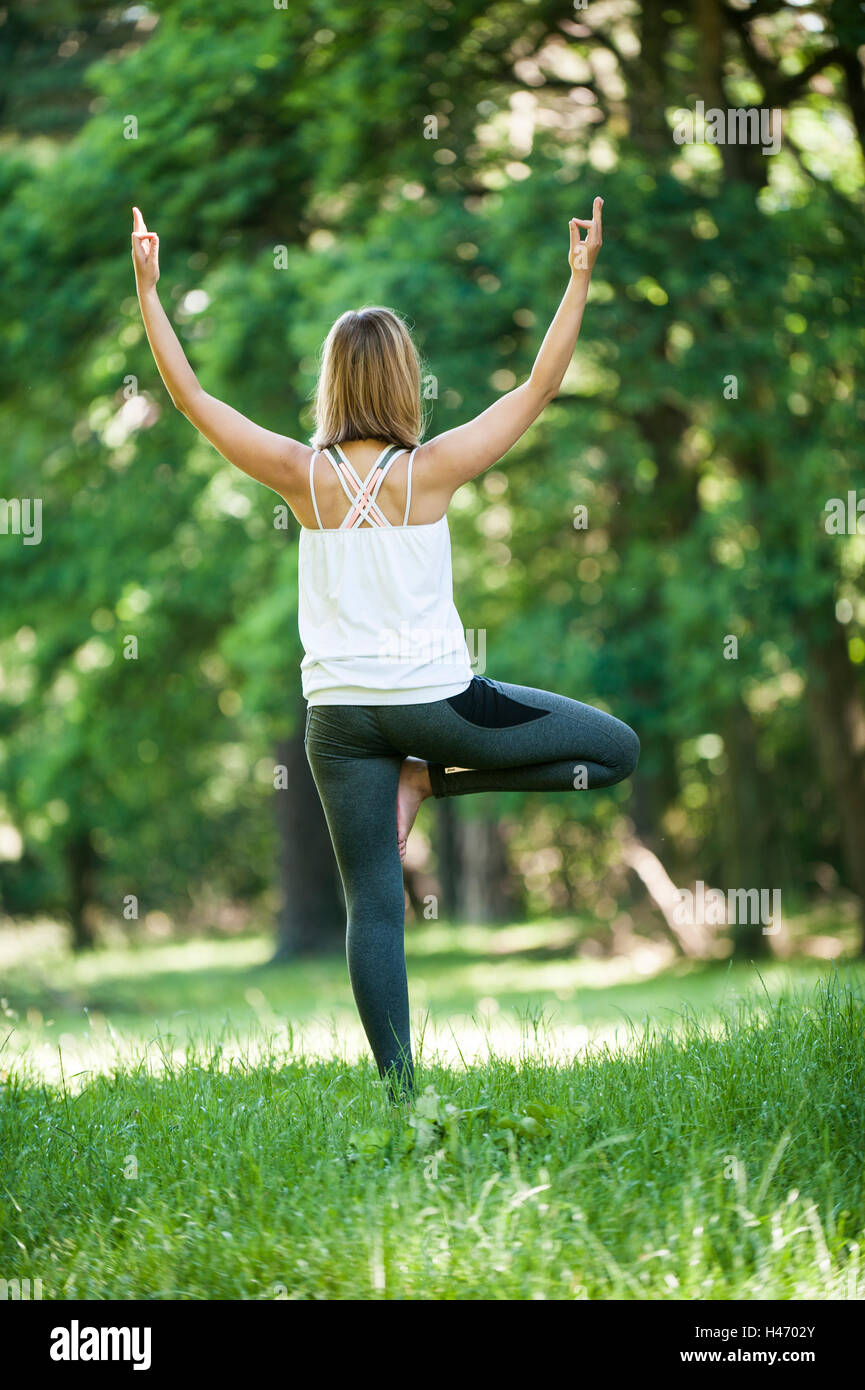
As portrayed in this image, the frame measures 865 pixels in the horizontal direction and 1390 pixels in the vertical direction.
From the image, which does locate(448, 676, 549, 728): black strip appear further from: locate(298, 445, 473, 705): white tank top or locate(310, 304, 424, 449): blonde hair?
locate(310, 304, 424, 449): blonde hair

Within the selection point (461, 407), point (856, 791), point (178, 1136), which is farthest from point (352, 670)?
point (856, 791)

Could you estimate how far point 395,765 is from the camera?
343 centimetres

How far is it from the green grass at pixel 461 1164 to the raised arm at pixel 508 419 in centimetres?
A: 150

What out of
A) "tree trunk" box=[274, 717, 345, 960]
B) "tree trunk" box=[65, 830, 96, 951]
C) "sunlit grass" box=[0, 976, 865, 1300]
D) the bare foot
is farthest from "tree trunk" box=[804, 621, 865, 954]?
"tree trunk" box=[65, 830, 96, 951]

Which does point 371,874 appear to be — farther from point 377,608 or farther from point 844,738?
point 844,738

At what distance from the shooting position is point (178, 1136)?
10.5ft

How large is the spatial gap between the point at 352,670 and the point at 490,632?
37.9 feet

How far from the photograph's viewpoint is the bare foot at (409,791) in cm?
346

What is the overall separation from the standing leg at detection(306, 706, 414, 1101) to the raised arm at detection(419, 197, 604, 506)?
2.17 ft

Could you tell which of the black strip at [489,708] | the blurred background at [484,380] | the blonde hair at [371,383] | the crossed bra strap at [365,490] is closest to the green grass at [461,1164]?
the black strip at [489,708]

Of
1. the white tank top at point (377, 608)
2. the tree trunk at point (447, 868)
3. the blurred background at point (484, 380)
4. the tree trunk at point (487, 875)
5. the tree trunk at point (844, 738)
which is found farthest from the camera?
the tree trunk at point (447, 868)

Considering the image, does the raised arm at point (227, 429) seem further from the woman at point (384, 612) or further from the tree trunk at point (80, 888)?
the tree trunk at point (80, 888)

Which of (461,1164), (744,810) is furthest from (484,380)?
(461,1164)
